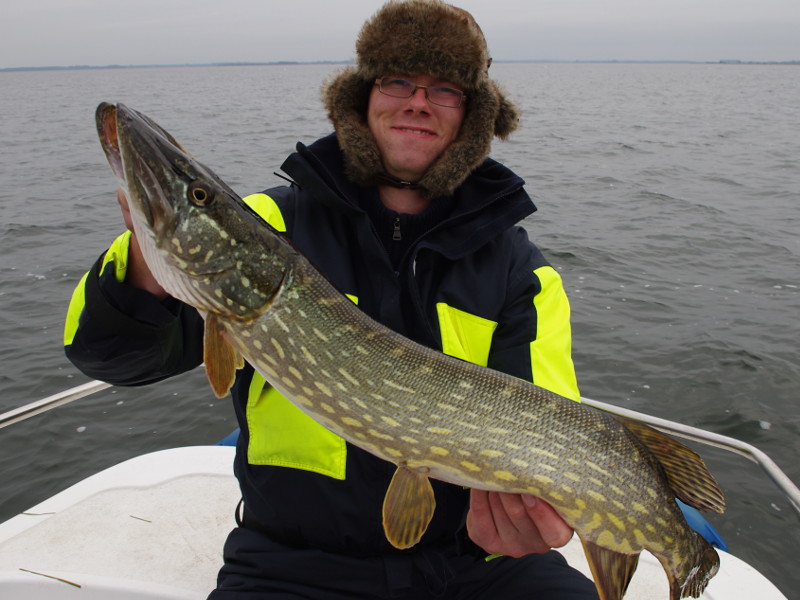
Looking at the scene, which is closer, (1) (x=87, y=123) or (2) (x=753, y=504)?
(2) (x=753, y=504)

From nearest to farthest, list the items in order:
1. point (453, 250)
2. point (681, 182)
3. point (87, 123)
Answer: point (453, 250)
point (681, 182)
point (87, 123)

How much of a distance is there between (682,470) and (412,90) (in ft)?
5.74

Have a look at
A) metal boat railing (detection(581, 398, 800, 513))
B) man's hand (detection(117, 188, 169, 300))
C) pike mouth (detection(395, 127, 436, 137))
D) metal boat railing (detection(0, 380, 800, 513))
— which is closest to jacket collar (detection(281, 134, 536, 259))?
pike mouth (detection(395, 127, 436, 137))

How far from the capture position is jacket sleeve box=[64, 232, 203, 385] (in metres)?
1.90

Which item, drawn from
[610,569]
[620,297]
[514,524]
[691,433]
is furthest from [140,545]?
[620,297]

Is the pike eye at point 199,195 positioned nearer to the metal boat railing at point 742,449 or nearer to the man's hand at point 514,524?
the man's hand at point 514,524

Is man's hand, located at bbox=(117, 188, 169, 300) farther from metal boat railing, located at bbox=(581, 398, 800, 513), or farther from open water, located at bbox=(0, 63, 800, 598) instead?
metal boat railing, located at bbox=(581, 398, 800, 513)

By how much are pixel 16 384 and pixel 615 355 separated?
594 cm

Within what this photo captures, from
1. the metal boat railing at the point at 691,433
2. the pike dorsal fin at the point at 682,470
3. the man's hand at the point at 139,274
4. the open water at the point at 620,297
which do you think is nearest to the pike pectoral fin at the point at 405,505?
the pike dorsal fin at the point at 682,470

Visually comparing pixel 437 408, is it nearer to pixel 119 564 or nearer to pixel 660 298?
pixel 119 564

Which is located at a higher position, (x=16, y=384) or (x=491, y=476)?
(x=491, y=476)

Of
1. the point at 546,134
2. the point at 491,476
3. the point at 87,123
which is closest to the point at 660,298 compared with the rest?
the point at 491,476

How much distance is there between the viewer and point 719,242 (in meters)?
9.50

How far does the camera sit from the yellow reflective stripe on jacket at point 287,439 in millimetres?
2086
